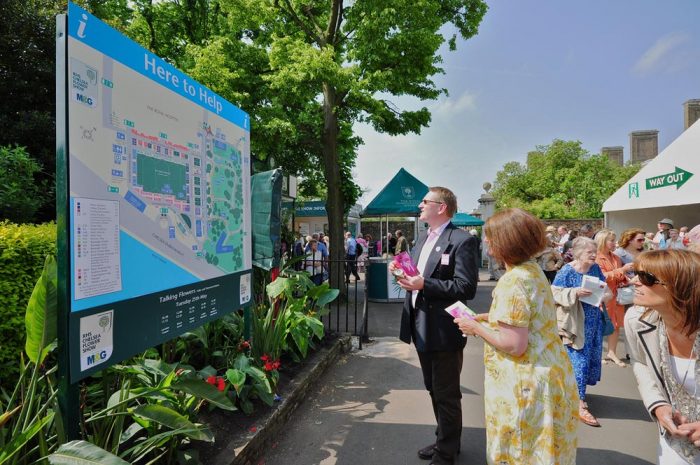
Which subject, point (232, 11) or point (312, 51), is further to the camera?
point (232, 11)

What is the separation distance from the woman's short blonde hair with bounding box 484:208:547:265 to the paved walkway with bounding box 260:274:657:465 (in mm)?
1855

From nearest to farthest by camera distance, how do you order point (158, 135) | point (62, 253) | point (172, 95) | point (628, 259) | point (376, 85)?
point (62, 253) < point (158, 135) < point (172, 95) < point (628, 259) < point (376, 85)

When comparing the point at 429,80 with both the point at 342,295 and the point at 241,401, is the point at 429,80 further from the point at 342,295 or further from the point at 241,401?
the point at 241,401

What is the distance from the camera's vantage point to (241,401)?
331cm

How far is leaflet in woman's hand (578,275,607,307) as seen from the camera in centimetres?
381

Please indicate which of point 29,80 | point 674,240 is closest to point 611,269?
point 674,240

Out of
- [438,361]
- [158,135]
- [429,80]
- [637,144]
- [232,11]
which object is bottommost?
[438,361]

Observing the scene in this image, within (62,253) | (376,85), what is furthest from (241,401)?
(376,85)

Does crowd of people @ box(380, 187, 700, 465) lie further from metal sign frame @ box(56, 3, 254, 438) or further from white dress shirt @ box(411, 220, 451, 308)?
metal sign frame @ box(56, 3, 254, 438)

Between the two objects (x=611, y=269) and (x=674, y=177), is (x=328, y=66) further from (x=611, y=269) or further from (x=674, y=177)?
(x=674, y=177)

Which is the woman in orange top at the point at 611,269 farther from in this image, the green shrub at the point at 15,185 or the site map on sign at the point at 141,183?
the green shrub at the point at 15,185

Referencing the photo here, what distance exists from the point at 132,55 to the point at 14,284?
5.38ft

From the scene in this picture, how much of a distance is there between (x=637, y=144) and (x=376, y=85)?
61.9 meters

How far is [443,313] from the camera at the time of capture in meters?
2.84
